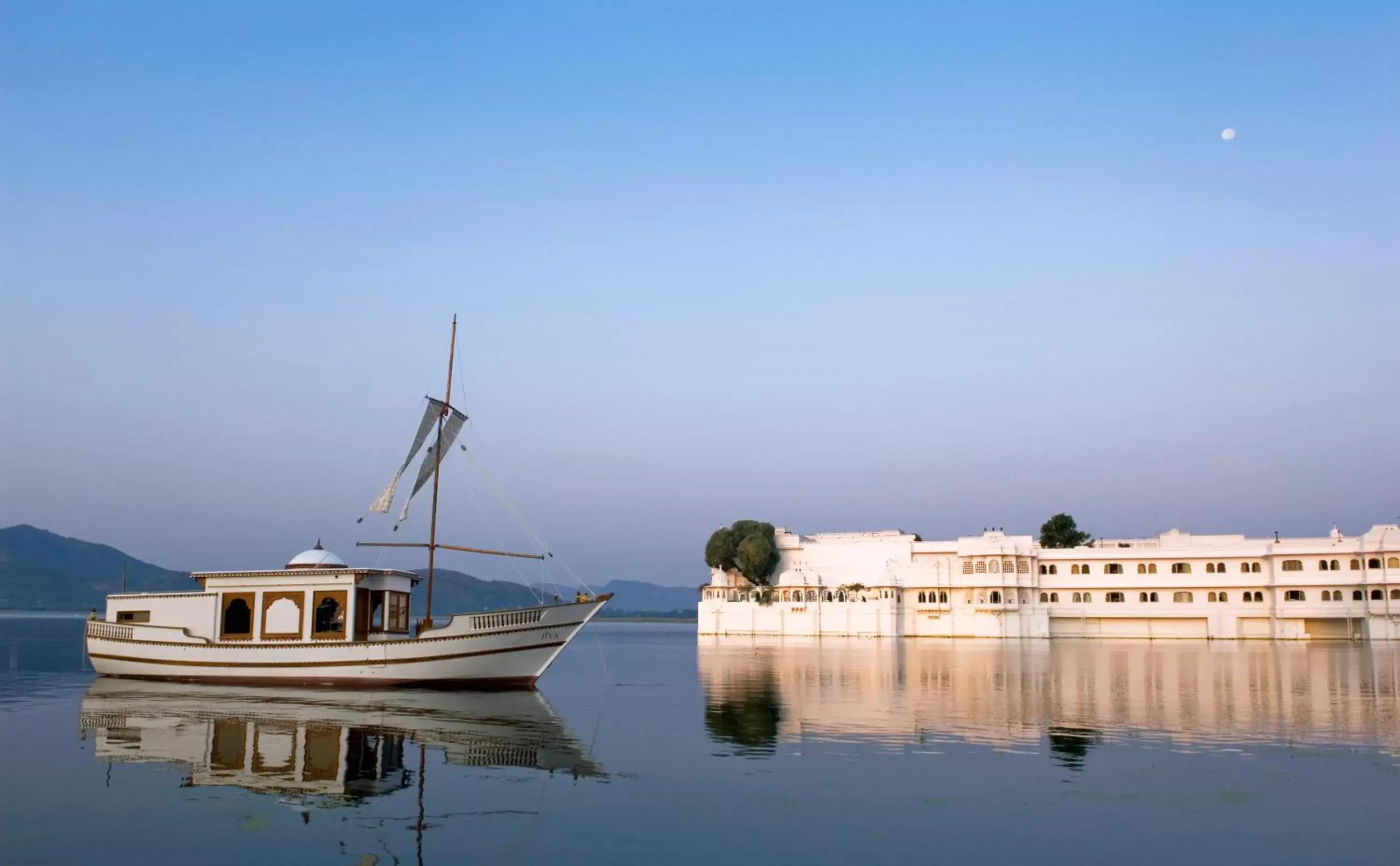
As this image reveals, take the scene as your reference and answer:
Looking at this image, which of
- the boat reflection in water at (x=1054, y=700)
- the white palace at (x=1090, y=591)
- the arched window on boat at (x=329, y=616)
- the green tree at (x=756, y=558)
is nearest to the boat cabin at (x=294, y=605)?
the arched window on boat at (x=329, y=616)

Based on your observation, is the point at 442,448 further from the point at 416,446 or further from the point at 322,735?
the point at 322,735

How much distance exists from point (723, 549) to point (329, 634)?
69.8 m

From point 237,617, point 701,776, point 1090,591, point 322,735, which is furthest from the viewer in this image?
point 1090,591

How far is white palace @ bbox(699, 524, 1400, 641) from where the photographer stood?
262 ft

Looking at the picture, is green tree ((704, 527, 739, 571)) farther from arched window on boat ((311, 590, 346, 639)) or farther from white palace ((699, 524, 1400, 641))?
arched window on boat ((311, 590, 346, 639))

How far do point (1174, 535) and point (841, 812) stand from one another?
87.7 metres

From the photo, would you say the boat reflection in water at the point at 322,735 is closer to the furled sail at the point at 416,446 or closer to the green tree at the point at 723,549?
the furled sail at the point at 416,446

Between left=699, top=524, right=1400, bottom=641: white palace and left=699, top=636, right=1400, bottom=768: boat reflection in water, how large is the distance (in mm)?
23919

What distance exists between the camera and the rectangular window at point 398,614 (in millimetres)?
34156

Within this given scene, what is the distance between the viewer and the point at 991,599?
86875 mm

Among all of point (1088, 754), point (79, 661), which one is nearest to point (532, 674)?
point (1088, 754)

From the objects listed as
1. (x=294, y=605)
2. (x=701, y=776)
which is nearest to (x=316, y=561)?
(x=294, y=605)

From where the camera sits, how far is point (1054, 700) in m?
30.0

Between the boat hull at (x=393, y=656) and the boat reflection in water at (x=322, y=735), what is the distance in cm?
105
